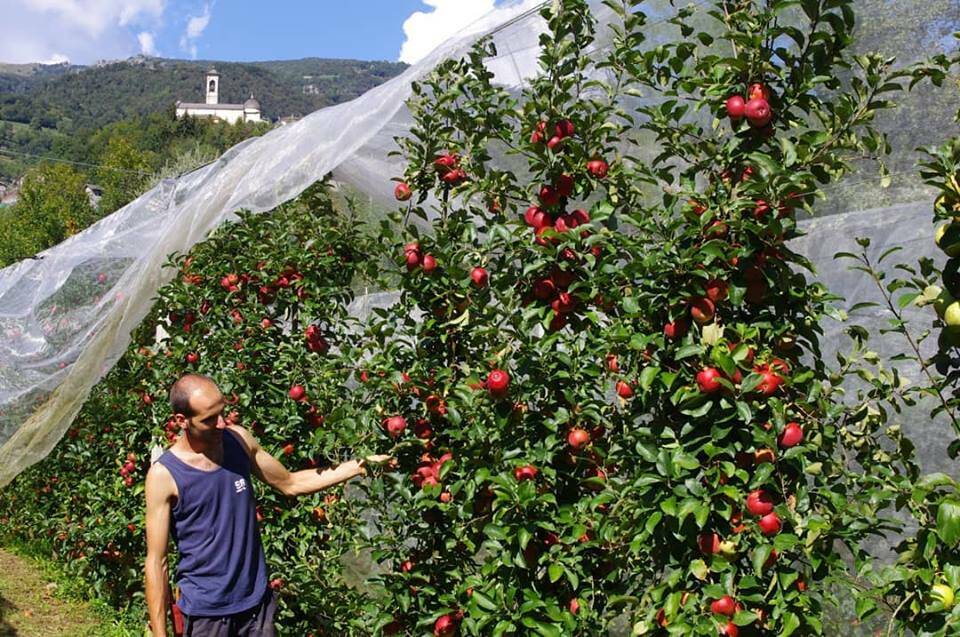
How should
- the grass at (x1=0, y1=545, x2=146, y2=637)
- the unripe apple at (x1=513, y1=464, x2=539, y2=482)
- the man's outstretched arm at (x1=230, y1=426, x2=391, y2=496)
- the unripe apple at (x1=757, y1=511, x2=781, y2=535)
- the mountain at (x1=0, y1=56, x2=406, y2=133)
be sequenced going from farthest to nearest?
the mountain at (x1=0, y1=56, x2=406, y2=133) → the grass at (x1=0, y1=545, x2=146, y2=637) → the man's outstretched arm at (x1=230, y1=426, x2=391, y2=496) → the unripe apple at (x1=513, y1=464, x2=539, y2=482) → the unripe apple at (x1=757, y1=511, x2=781, y2=535)

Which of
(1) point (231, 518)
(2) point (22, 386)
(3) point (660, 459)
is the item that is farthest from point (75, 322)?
(3) point (660, 459)

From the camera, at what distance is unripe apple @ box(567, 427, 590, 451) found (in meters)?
1.92

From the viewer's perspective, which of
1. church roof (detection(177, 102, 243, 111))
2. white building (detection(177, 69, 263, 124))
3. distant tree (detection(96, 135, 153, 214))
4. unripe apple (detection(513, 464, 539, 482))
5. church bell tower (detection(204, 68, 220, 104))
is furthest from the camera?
church bell tower (detection(204, 68, 220, 104))

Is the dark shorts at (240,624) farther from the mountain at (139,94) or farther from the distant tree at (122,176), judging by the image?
the mountain at (139,94)

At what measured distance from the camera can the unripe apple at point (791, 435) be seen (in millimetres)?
1577

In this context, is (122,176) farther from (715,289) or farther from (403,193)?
(715,289)

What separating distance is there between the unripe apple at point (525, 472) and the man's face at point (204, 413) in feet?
3.06

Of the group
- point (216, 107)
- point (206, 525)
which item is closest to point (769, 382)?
point (206, 525)

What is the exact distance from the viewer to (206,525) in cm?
253

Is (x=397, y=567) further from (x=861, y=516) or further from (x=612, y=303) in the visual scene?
(x=861, y=516)

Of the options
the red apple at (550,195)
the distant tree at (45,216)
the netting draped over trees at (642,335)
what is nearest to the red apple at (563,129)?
the netting draped over trees at (642,335)

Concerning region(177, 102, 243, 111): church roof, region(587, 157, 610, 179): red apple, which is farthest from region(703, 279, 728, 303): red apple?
region(177, 102, 243, 111): church roof

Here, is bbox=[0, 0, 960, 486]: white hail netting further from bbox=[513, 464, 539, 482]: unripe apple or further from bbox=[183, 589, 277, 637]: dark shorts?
bbox=[183, 589, 277, 637]: dark shorts

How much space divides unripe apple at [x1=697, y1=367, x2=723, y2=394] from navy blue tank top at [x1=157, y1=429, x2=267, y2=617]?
1.48 meters
